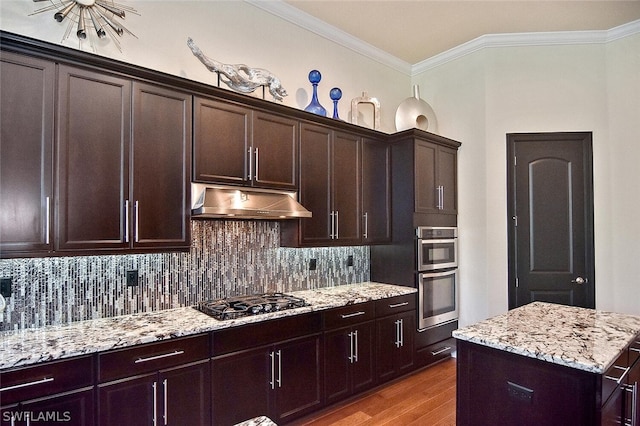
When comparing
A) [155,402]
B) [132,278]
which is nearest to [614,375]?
[155,402]

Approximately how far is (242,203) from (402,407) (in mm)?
2070

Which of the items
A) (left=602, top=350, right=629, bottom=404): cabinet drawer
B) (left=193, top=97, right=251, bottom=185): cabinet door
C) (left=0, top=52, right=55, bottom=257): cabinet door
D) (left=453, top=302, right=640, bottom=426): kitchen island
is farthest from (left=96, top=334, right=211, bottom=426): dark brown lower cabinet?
(left=602, top=350, right=629, bottom=404): cabinet drawer

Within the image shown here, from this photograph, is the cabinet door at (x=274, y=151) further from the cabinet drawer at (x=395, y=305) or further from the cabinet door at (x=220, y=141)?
the cabinet drawer at (x=395, y=305)

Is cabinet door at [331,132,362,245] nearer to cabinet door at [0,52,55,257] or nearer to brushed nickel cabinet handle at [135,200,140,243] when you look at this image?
brushed nickel cabinet handle at [135,200,140,243]

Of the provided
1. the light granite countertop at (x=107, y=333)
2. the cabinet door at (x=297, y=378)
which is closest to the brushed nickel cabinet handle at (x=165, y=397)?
the light granite countertop at (x=107, y=333)

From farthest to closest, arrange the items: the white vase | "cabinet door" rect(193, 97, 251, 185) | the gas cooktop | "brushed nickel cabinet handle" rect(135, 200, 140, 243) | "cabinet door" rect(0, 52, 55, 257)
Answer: the white vase → "cabinet door" rect(193, 97, 251, 185) → the gas cooktop → "brushed nickel cabinet handle" rect(135, 200, 140, 243) → "cabinet door" rect(0, 52, 55, 257)

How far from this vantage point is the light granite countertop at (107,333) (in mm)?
1733

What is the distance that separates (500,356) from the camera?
177cm

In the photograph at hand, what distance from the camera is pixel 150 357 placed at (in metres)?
2.01

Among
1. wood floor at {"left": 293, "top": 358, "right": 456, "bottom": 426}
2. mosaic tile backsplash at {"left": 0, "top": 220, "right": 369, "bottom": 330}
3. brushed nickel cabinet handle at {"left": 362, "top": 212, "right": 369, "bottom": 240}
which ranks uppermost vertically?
brushed nickel cabinet handle at {"left": 362, "top": 212, "right": 369, "bottom": 240}

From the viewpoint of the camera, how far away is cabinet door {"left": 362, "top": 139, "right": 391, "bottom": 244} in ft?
11.9

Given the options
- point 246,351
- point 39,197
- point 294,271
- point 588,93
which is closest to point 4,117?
point 39,197

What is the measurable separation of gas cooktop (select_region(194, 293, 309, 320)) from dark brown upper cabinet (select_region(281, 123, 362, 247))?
20.2 inches

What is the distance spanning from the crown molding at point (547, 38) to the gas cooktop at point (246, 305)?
10.9 ft
